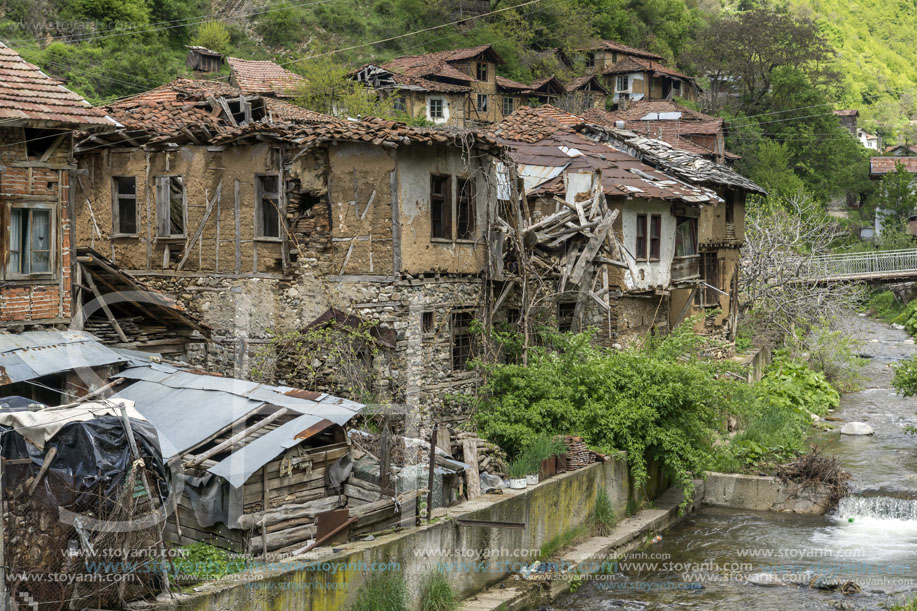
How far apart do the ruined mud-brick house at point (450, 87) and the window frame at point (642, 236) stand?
24.1 meters

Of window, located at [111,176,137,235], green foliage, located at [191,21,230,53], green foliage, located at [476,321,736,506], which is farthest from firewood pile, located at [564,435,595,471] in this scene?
green foliage, located at [191,21,230,53]

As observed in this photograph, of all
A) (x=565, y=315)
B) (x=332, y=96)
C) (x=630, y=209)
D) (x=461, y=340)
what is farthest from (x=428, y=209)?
(x=332, y=96)

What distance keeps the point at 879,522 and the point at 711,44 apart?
6134 cm

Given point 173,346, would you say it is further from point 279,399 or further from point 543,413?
point 543,413

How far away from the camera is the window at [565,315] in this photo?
23.3m

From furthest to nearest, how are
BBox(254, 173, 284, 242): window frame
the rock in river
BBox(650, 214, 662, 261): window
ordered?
1. BBox(650, 214, 662, 261): window
2. the rock in river
3. BBox(254, 173, 284, 242): window frame

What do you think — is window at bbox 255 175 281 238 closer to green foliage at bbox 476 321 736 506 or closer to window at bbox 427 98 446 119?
green foliage at bbox 476 321 736 506

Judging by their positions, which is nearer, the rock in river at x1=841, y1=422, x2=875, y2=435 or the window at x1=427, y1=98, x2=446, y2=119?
the rock in river at x1=841, y1=422, x2=875, y2=435

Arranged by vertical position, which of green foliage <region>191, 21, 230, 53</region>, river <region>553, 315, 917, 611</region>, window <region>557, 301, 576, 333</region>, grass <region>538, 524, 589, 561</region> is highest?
green foliage <region>191, 21, 230, 53</region>

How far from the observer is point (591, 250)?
2116 cm

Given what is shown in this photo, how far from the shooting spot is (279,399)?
43.8 ft

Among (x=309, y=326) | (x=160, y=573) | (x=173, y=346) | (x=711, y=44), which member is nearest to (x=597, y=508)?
(x=309, y=326)

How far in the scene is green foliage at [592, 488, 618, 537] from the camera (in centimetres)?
1698

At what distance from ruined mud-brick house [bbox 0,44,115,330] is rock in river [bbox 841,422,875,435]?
21.2m
